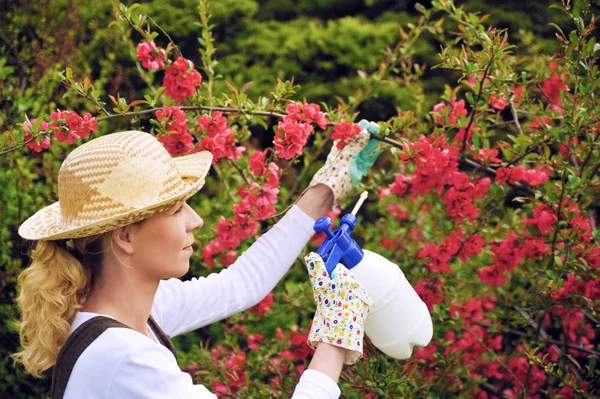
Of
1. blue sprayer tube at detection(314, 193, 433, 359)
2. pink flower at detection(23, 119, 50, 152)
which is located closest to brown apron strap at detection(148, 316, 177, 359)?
blue sprayer tube at detection(314, 193, 433, 359)

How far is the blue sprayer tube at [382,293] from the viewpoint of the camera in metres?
1.72

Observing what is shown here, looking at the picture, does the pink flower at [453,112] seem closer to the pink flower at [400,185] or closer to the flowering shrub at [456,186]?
the flowering shrub at [456,186]

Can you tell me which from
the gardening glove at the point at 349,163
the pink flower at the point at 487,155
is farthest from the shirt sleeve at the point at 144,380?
the pink flower at the point at 487,155

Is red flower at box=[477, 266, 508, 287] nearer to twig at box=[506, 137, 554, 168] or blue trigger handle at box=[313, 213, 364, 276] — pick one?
twig at box=[506, 137, 554, 168]

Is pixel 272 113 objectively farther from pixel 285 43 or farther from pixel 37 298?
pixel 285 43

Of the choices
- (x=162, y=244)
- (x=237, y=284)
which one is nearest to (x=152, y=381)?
(x=162, y=244)

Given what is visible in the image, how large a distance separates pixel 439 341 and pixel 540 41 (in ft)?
12.5

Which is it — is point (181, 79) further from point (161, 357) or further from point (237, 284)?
point (161, 357)

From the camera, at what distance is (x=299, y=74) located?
6250 millimetres

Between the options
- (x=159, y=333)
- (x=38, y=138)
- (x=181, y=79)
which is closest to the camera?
(x=159, y=333)

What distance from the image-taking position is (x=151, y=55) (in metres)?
2.44

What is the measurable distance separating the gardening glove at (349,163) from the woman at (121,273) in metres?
0.41

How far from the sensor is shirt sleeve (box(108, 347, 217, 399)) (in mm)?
1537

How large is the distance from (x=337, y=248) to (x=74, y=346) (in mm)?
597
